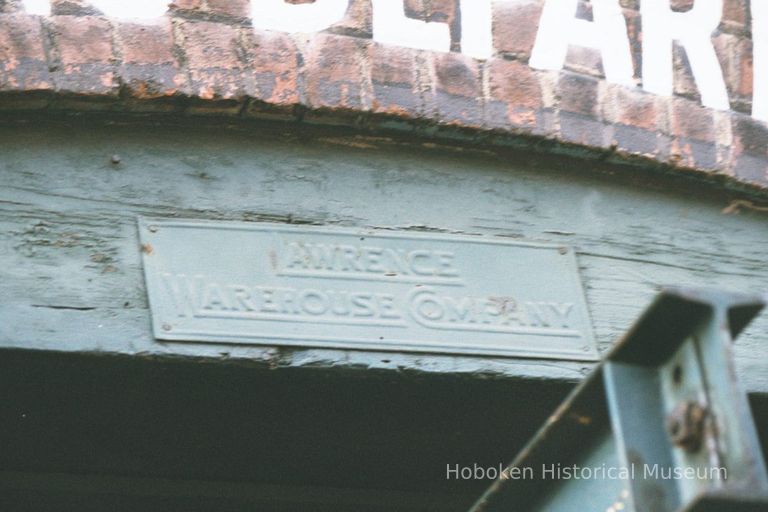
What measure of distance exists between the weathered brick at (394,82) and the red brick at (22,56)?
583 mm

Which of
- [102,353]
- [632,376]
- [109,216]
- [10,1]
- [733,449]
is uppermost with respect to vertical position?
[10,1]

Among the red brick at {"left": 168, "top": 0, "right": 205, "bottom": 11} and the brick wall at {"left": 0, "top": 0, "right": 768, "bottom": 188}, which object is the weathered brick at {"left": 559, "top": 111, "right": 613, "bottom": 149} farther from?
the red brick at {"left": 168, "top": 0, "right": 205, "bottom": 11}

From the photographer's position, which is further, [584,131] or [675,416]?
[584,131]

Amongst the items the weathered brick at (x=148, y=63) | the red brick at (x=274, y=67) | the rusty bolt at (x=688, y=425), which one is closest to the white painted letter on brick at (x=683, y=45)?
the red brick at (x=274, y=67)

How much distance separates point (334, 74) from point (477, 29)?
0.34m

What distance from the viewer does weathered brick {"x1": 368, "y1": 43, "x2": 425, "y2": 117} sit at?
234 centimetres

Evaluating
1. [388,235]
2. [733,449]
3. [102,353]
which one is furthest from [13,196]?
[733,449]

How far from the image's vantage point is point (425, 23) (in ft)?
8.07

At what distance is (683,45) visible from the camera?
2.62 metres

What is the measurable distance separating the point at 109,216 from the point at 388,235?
498 mm

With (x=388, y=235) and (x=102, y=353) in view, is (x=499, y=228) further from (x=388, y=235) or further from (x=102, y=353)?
(x=102, y=353)

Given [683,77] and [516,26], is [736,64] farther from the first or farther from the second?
[516,26]

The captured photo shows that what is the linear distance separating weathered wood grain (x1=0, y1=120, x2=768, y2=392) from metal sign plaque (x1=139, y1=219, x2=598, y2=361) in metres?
0.03

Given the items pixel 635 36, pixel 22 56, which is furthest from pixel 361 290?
pixel 635 36
